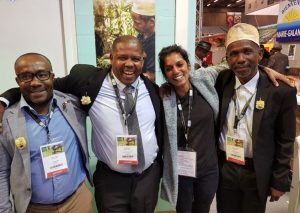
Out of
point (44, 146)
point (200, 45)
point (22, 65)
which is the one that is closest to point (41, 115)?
point (44, 146)

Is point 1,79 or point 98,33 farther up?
point 98,33

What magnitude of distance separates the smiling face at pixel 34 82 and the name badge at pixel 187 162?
3.21 ft

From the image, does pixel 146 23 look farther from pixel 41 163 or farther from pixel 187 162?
pixel 41 163

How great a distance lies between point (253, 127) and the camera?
167 cm

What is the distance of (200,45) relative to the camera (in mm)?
4367

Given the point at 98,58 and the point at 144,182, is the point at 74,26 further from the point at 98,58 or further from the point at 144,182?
the point at 144,182

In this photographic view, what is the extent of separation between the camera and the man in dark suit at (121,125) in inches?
64.9

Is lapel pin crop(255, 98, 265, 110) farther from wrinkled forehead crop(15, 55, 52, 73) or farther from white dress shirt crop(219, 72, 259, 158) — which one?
wrinkled forehead crop(15, 55, 52, 73)

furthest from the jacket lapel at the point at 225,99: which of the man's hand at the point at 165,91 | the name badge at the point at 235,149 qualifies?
the man's hand at the point at 165,91

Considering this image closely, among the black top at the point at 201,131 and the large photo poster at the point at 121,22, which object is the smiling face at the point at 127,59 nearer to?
the black top at the point at 201,131

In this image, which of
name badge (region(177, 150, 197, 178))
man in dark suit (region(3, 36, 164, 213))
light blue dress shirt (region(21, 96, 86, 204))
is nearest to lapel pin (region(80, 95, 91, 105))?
man in dark suit (region(3, 36, 164, 213))

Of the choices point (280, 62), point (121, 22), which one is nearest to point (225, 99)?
point (121, 22)

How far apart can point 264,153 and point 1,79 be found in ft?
7.42

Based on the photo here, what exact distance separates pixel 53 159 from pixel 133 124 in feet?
1.70
